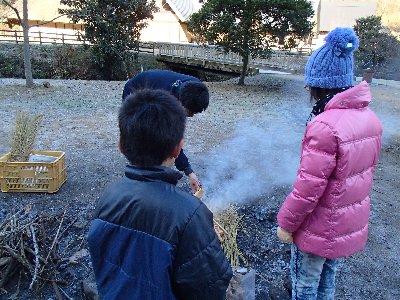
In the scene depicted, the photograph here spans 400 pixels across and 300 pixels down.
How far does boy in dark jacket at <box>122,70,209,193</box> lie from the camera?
2.35m

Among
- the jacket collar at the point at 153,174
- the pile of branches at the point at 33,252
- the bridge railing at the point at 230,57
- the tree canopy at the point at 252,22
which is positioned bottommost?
the pile of branches at the point at 33,252

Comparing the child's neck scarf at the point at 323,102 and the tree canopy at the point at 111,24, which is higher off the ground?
the tree canopy at the point at 111,24

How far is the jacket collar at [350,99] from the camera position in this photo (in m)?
1.78

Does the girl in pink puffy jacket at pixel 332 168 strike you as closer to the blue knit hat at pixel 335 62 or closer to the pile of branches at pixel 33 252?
the blue knit hat at pixel 335 62

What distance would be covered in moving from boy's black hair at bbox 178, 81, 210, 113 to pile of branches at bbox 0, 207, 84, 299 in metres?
1.48

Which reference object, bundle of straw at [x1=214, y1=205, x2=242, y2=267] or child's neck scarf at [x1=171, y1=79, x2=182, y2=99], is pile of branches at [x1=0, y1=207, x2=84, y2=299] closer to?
bundle of straw at [x1=214, y1=205, x2=242, y2=267]

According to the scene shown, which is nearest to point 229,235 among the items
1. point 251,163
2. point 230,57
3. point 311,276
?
point 311,276

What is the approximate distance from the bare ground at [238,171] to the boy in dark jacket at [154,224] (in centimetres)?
156

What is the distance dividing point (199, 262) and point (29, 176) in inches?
128

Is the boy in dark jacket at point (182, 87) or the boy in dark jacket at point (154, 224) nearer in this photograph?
the boy in dark jacket at point (154, 224)

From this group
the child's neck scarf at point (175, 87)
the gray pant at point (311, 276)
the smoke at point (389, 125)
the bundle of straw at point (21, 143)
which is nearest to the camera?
the gray pant at point (311, 276)

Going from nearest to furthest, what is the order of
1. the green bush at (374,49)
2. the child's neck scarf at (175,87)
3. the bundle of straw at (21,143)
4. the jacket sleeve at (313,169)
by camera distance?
the jacket sleeve at (313,169) < the child's neck scarf at (175,87) < the bundle of straw at (21,143) < the green bush at (374,49)

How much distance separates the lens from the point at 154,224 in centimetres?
116

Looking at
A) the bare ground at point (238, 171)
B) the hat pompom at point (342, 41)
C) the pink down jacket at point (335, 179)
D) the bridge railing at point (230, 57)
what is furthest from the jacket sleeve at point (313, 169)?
the bridge railing at point (230, 57)
